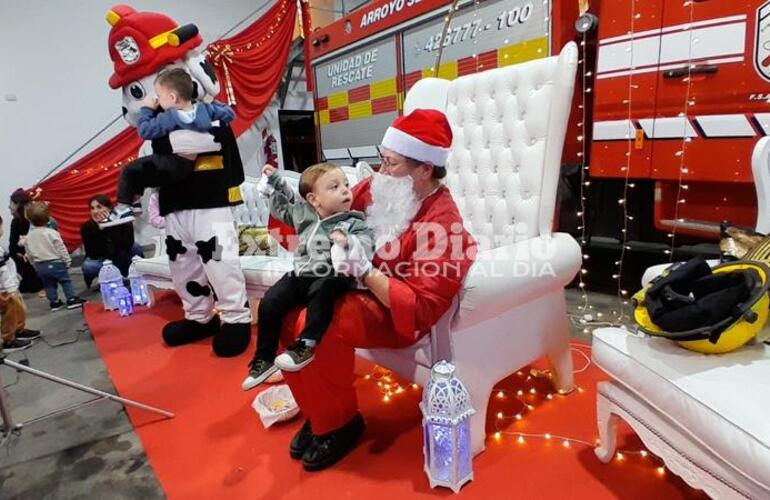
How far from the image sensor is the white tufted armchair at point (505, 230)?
1.45 meters

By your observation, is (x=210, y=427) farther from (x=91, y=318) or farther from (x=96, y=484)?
(x=91, y=318)

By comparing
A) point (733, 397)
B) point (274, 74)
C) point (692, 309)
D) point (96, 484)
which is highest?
point (274, 74)

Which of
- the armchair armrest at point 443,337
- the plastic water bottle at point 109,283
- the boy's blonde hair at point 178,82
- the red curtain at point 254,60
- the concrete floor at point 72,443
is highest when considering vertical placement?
the red curtain at point 254,60

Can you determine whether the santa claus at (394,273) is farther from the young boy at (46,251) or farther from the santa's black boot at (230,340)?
the young boy at (46,251)

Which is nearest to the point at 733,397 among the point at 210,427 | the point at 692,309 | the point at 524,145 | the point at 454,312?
the point at 692,309

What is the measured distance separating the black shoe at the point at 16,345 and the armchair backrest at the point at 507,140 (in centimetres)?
281

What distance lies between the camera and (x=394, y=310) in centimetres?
131

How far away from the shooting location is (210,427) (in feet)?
6.04

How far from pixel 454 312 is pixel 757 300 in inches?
29.3

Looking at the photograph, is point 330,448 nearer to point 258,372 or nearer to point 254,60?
point 258,372

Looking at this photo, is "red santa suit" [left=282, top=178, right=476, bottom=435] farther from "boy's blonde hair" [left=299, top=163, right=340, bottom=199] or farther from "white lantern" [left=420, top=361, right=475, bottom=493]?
"boy's blonde hair" [left=299, top=163, right=340, bottom=199]

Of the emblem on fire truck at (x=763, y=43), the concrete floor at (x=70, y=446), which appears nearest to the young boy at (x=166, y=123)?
the concrete floor at (x=70, y=446)

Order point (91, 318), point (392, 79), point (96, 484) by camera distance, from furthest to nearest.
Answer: point (392, 79)
point (91, 318)
point (96, 484)

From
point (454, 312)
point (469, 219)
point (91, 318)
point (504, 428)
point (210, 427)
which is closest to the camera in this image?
point (454, 312)
